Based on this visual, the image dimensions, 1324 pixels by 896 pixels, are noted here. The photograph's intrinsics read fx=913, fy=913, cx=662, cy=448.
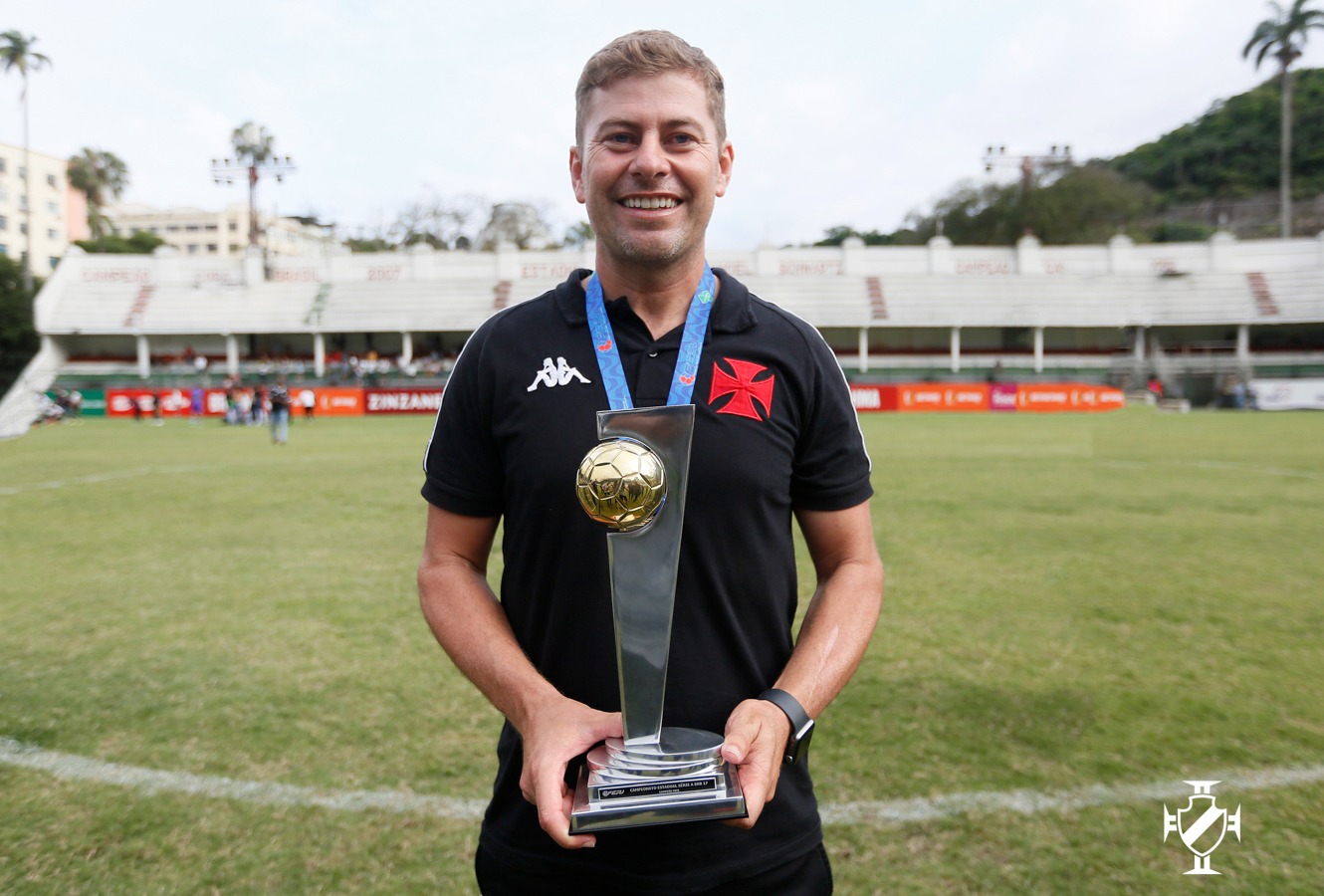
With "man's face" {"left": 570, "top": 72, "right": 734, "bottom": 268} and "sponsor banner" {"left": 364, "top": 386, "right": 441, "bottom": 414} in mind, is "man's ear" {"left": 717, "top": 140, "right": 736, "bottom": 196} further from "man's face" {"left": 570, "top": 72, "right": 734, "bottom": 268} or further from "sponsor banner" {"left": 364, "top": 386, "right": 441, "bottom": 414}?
"sponsor banner" {"left": 364, "top": 386, "right": 441, "bottom": 414}

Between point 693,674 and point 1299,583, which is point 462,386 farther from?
point 1299,583

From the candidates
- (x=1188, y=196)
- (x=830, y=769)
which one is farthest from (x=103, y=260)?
(x=1188, y=196)

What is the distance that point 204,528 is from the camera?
393 inches

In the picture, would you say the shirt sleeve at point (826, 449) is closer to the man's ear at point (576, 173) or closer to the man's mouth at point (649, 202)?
the man's mouth at point (649, 202)

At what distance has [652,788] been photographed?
143 centimetres

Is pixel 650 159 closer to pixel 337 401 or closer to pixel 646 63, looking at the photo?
pixel 646 63

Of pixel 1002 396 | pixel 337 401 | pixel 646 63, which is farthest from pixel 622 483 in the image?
pixel 1002 396

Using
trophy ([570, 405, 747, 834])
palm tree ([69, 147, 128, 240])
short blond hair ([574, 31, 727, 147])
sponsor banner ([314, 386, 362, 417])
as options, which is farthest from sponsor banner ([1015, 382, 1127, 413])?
palm tree ([69, 147, 128, 240])

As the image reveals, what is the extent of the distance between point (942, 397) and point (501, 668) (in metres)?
35.1

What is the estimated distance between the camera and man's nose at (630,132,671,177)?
1695 mm

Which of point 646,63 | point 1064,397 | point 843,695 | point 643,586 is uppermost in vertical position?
point 646,63

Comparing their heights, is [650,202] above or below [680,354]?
above

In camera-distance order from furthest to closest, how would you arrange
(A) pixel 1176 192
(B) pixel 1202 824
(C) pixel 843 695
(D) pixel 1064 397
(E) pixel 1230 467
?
(A) pixel 1176 192 < (D) pixel 1064 397 < (E) pixel 1230 467 < (C) pixel 843 695 < (B) pixel 1202 824

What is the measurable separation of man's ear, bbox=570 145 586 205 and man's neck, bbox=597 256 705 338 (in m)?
0.16
